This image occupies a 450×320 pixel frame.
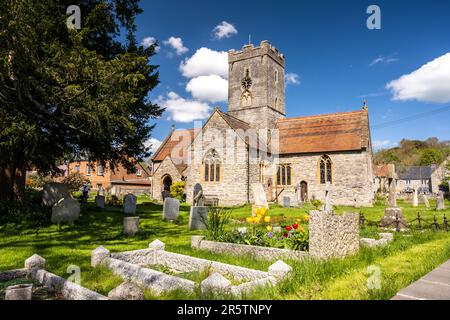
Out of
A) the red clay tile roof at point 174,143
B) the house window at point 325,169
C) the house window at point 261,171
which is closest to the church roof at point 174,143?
the red clay tile roof at point 174,143

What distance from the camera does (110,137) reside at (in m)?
12.9

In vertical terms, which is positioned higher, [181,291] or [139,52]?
[139,52]

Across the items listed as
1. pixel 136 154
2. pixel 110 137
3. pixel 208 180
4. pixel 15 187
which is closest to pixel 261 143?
pixel 208 180

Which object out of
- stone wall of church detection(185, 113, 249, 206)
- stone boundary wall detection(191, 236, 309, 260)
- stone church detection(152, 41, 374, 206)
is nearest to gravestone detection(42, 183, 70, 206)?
stone boundary wall detection(191, 236, 309, 260)

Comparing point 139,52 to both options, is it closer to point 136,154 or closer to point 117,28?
point 117,28

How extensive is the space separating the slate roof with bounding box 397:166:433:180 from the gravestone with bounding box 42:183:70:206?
70.5m

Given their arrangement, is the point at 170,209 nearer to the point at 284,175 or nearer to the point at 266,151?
the point at 266,151

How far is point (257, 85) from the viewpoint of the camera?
31.8 metres

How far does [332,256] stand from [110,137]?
10055 mm

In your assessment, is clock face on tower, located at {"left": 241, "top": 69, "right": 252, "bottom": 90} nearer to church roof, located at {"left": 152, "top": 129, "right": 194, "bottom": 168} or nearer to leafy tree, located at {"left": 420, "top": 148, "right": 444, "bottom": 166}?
church roof, located at {"left": 152, "top": 129, "right": 194, "bottom": 168}

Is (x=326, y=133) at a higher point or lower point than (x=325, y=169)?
higher

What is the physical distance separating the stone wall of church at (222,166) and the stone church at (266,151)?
72 millimetres

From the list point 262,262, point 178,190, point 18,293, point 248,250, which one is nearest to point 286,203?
point 178,190

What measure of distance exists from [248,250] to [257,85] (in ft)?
86.8
